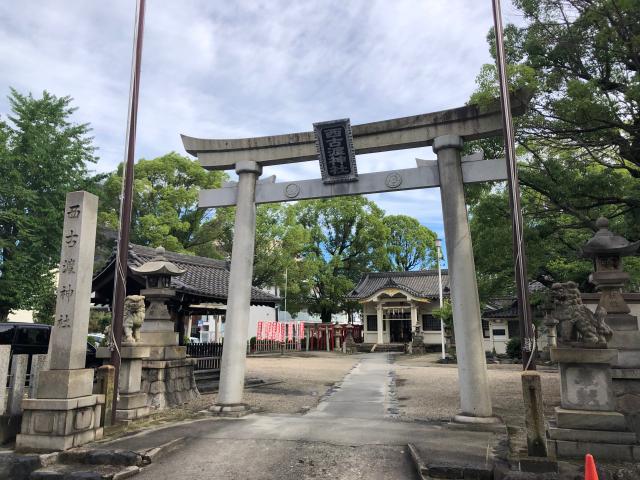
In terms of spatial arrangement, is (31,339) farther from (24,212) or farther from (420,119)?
(420,119)

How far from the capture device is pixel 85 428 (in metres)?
6.90

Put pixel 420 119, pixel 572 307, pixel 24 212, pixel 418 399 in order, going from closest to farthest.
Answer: pixel 572 307, pixel 420 119, pixel 418 399, pixel 24 212

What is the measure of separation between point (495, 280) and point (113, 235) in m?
24.6

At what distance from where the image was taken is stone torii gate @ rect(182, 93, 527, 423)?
26.9 ft

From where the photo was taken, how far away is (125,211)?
8484 millimetres

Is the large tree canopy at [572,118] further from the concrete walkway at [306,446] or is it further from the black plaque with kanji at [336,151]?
the concrete walkway at [306,446]

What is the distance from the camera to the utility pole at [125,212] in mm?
7992

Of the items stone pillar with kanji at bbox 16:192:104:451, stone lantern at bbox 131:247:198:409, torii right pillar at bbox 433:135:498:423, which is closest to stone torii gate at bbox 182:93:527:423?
torii right pillar at bbox 433:135:498:423

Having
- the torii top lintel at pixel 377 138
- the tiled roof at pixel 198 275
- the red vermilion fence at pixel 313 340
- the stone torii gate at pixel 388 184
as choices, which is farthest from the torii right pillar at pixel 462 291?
the red vermilion fence at pixel 313 340

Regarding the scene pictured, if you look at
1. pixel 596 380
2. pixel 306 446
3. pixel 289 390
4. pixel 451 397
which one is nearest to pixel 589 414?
pixel 596 380

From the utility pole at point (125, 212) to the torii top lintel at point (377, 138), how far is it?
192cm

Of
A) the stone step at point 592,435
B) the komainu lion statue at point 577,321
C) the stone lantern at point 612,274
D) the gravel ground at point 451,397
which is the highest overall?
the stone lantern at point 612,274

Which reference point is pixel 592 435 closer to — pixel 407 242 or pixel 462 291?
pixel 462 291

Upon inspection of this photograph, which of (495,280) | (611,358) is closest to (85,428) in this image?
(611,358)
